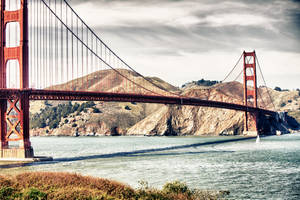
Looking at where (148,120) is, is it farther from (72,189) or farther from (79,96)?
(72,189)

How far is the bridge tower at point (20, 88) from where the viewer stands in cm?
4750

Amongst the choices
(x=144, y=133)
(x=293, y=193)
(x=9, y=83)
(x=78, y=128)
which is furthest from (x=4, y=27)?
(x=78, y=128)

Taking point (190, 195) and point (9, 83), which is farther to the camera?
point (9, 83)

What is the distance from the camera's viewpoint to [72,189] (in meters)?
18.2

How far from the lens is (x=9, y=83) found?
161ft

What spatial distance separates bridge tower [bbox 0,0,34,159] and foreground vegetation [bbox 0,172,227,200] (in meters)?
26.8

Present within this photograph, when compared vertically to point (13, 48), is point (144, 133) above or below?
below

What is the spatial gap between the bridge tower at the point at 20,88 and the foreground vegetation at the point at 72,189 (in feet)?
88.0

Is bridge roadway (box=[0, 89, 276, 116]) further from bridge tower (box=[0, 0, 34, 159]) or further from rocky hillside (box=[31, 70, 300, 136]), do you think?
rocky hillside (box=[31, 70, 300, 136])

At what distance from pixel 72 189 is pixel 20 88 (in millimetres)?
31660

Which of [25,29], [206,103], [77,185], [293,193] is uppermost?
[25,29]

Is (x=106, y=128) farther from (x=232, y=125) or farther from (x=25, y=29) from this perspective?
(x=25, y=29)

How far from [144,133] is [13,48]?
349 ft

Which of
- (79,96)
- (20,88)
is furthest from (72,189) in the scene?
(79,96)
